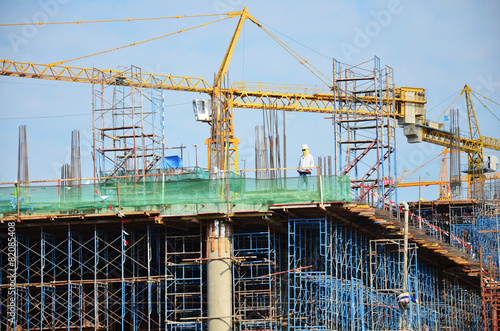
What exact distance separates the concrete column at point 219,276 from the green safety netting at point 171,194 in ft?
4.83

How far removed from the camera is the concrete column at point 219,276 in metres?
41.3

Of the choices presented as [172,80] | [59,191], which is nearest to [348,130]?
[59,191]

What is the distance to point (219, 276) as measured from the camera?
41.6m

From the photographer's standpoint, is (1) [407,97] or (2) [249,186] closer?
(2) [249,186]

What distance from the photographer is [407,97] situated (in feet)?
276

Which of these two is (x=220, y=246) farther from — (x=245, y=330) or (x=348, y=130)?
(x=348, y=130)

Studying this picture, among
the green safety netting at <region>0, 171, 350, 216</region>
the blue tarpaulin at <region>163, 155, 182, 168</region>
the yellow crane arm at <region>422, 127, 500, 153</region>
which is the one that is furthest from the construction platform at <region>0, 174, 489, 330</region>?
the yellow crane arm at <region>422, 127, 500, 153</region>

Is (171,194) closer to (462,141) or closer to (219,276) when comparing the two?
(219,276)

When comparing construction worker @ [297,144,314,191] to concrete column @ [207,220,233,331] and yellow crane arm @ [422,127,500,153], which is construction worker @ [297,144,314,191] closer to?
concrete column @ [207,220,233,331]

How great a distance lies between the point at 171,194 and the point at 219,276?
4654 mm

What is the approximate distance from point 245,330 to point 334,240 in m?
6.96

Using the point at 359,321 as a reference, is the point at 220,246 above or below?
above

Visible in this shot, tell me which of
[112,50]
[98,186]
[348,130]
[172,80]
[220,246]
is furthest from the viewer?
[172,80]

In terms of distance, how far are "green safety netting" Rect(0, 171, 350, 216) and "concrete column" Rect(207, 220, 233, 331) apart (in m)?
1.47
